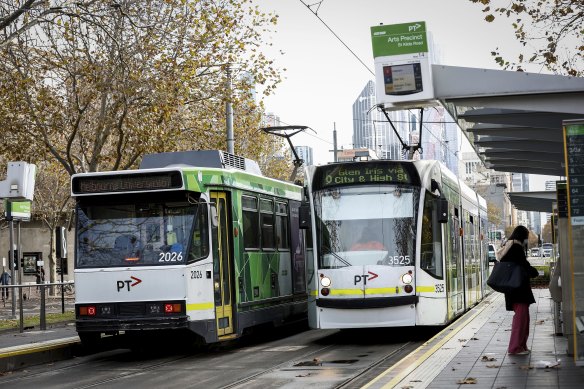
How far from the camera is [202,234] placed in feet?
53.2

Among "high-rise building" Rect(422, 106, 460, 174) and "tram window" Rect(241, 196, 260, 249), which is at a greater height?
"high-rise building" Rect(422, 106, 460, 174)

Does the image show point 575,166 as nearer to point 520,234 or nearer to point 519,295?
point 520,234

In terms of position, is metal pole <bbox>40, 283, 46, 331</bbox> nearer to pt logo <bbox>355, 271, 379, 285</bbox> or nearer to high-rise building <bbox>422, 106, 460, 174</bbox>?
pt logo <bbox>355, 271, 379, 285</bbox>

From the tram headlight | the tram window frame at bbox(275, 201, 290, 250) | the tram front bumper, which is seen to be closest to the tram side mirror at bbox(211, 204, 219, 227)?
the tram front bumper

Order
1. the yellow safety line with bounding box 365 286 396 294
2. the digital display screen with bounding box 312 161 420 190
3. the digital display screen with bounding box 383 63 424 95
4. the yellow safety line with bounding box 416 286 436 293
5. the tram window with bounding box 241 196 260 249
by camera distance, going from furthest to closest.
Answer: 1. the digital display screen with bounding box 383 63 424 95
2. the tram window with bounding box 241 196 260 249
3. the digital display screen with bounding box 312 161 420 190
4. the yellow safety line with bounding box 416 286 436 293
5. the yellow safety line with bounding box 365 286 396 294

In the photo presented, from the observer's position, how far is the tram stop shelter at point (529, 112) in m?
10.6

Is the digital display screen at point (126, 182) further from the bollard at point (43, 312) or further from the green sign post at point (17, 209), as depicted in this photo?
the green sign post at point (17, 209)

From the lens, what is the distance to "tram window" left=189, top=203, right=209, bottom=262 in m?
16.1

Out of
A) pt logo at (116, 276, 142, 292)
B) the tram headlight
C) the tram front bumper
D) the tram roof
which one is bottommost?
the tram front bumper

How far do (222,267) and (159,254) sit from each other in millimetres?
1317

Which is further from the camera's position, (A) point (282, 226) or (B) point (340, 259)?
(A) point (282, 226)

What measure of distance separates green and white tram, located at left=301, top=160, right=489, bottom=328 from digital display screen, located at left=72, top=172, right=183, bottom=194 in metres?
2.83

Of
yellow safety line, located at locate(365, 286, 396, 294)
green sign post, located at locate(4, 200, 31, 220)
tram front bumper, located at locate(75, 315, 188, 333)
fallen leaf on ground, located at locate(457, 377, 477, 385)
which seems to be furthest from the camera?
green sign post, located at locate(4, 200, 31, 220)

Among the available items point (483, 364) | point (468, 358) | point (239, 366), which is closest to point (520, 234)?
point (468, 358)
